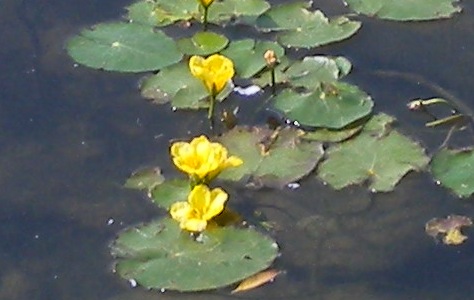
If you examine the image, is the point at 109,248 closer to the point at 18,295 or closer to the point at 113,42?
the point at 18,295

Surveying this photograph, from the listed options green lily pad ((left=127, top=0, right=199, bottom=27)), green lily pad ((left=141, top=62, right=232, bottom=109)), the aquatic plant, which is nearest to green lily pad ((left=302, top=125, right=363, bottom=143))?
the aquatic plant

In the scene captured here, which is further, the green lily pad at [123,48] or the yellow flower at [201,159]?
the green lily pad at [123,48]

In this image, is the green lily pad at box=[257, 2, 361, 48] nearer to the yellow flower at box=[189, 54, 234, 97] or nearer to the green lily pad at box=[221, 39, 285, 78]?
the green lily pad at box=[221, 39, 285, 78]

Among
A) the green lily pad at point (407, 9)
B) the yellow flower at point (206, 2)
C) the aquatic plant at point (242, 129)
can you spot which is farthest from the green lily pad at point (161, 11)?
the green lily pad at point (407, 9)

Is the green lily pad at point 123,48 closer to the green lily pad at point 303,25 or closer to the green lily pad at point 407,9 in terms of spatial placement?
the green lily pad at point 303,25

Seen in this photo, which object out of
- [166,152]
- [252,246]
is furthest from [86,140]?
[252,246]

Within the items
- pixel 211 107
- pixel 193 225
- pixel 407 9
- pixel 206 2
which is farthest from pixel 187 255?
pixel 407 9
